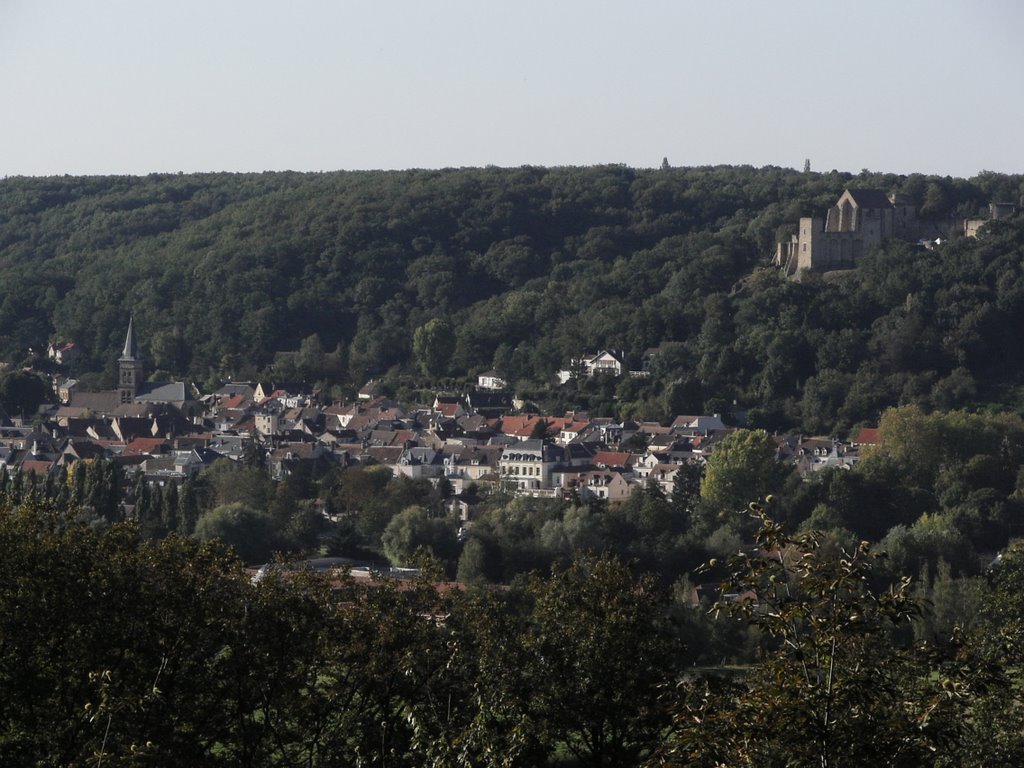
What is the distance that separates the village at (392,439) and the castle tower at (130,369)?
0.13m

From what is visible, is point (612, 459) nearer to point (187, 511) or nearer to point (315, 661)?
point (187, 511)

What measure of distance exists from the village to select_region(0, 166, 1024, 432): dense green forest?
3.02m

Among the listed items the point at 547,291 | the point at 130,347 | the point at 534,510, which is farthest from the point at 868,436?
the point at 130,347

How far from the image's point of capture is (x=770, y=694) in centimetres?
1005

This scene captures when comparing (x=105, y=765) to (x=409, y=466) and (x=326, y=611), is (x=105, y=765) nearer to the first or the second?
(x=326, y=611)

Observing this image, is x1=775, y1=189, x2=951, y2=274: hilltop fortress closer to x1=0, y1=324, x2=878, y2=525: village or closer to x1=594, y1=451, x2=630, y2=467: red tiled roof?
x1=0, y1=324, x2=878, y2=525: village

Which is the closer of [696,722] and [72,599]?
[696,722]

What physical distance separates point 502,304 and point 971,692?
8195cm

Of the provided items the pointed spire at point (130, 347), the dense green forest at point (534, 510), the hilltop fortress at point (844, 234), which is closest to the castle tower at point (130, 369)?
the pointed spire at point (130, 347)

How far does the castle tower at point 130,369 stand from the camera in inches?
3295

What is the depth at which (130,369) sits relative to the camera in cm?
8662

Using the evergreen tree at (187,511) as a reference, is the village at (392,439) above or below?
below

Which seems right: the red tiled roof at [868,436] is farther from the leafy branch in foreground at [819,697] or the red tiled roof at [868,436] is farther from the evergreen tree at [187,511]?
the leafy branch in foreground at [819,697]

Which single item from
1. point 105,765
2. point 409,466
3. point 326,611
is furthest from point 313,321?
point 105,765
